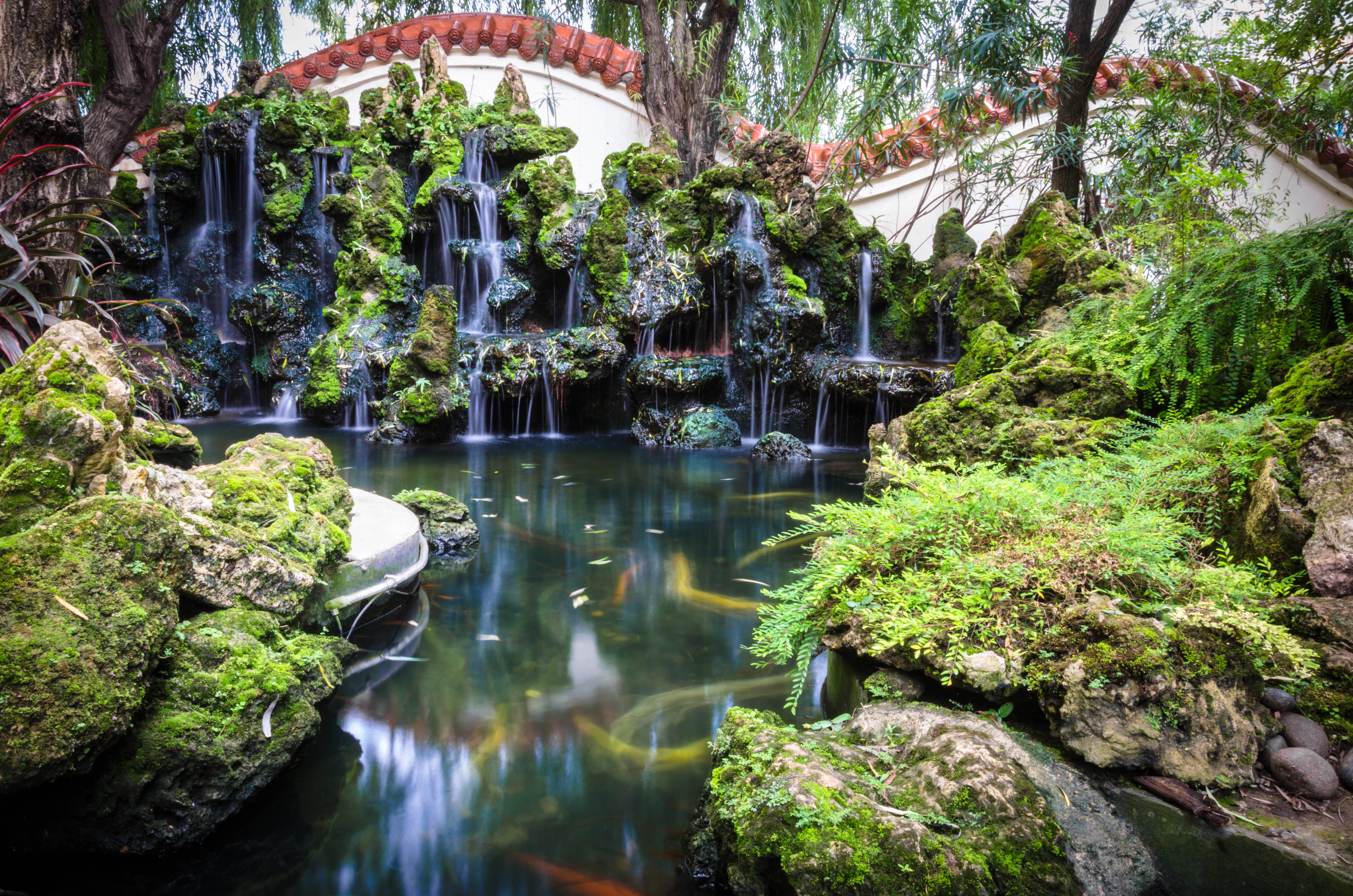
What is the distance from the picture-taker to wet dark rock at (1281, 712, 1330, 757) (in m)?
1.67

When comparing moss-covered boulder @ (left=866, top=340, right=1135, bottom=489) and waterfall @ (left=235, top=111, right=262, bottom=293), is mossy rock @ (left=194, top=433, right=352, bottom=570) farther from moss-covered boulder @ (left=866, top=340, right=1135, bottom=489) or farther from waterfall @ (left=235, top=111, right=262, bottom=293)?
waterfall @ (left=235, top=111, right=262, bottom=293)

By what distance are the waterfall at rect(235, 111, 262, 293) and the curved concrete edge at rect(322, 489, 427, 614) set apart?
10.9m

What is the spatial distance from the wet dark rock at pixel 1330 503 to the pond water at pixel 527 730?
160 centimetres

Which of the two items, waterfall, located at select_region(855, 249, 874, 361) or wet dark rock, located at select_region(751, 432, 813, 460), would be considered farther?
waterfall, located at select_region(855, 249, 874, 361)

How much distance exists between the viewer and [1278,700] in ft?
5.84

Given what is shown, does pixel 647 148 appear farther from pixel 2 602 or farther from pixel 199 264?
pixel 2 602

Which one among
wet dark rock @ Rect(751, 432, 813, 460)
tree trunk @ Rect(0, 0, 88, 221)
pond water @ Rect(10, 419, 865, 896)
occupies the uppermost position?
tree trunk @ Rect(0, 0, 88, 221)

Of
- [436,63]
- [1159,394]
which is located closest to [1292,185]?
[1159,394]

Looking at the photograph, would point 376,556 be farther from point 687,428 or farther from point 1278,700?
point 687,428

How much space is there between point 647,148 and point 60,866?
11329mm

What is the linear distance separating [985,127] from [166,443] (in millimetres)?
9467

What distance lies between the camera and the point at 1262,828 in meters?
1.47

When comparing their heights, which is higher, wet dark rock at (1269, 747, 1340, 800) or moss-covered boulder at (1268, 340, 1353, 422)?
moss-covered boulder at (1268, 340, 1353, 422)

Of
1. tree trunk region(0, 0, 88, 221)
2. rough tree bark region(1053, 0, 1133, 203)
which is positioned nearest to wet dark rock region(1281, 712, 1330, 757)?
tree trunk region(0, 0, 88, 221)
